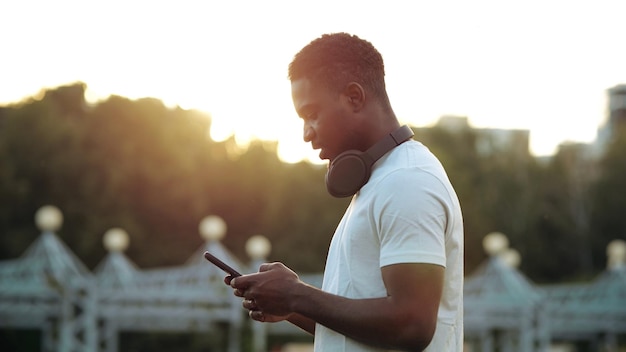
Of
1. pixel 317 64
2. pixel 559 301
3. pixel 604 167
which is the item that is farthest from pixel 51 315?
pixel 604 167

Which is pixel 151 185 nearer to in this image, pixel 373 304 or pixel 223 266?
pixel 223 266

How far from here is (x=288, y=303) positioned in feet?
8.50

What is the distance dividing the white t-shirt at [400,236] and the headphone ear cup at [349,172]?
0.07 feet

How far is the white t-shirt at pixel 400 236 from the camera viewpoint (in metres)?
2.47

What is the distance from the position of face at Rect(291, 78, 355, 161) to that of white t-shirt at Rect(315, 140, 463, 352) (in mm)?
122

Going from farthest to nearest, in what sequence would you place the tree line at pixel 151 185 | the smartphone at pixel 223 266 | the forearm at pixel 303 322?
the tree line at pixel 151 185 → the forearm at pixel 303 322 → the smartphone at pixel 223 266

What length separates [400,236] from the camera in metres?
2.47

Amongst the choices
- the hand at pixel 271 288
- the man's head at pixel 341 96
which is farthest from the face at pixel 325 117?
the hand at pixel 271 288

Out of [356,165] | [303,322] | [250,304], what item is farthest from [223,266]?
[356,165]

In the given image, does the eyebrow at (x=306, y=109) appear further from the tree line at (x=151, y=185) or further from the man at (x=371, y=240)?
the tree line at (x=151, y=185)

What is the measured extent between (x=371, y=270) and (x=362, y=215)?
136 mm

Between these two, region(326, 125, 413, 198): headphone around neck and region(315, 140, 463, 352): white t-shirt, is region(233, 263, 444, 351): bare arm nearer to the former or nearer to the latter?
region(315, 140, 463, 352): white t-shirt

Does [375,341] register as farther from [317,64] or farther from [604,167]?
[604,167]

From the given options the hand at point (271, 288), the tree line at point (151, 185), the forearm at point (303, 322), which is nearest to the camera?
the hand at point (271, 288)
